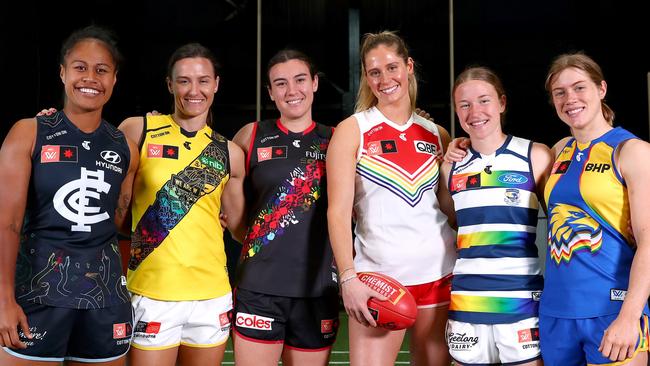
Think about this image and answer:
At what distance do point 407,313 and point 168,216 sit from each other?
3.12 feet

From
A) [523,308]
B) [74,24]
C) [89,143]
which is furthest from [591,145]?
[74,24]

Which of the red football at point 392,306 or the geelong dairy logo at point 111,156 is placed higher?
the geelong dairy logo at point 111,156

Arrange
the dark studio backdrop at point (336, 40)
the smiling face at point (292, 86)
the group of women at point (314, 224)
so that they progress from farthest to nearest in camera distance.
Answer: the dark studio backdrop at point (336, 40), the smiling face at point (292, 86), the group of women at point (314, 224)

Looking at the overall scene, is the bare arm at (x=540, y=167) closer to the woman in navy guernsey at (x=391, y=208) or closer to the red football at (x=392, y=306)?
the woman in navy guernsey at (x=391, y=208)

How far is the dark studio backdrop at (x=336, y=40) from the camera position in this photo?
9.41 m

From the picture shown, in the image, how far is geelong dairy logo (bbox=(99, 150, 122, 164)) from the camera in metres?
2.16

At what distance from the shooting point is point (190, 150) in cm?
250

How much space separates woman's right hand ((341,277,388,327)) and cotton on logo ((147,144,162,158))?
0.87 metres

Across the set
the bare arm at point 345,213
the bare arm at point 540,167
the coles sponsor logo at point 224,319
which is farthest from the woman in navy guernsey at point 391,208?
the coles sponsor logo at point 224,319

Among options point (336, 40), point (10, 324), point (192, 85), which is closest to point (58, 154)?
point (10, 324)

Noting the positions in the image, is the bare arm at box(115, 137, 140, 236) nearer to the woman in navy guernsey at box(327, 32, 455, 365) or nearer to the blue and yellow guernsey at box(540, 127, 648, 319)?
the woman in navy guernsey at box(327, 32, 455, 365)

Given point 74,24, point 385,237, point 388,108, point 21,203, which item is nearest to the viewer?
point 21,203

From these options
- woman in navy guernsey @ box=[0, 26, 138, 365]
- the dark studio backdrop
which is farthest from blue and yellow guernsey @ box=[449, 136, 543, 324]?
the dark studio backdrop

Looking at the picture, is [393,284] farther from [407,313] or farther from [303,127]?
[303,127]
